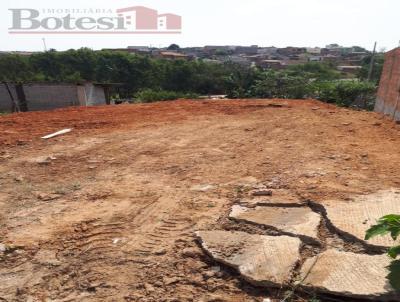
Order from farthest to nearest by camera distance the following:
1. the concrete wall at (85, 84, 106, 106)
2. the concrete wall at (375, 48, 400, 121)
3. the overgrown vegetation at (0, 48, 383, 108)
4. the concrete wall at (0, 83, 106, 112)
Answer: the overgrown vegetation at (0, 48, 383, 108)
the concrete wall at (85, 84, 106, 106)
the concrete wall at (0, 83, 106, 112)
the concrete wall at (375, 48, 400, 121)

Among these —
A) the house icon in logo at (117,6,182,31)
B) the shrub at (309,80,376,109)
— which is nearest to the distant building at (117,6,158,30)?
the house icon in logo at (117,6,182,31)


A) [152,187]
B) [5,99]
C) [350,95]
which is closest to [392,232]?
[152,187]

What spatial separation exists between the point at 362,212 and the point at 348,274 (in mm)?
913

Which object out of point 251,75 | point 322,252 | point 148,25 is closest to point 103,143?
point 322,252

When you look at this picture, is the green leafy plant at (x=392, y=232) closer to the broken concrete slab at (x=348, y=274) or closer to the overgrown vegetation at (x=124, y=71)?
the broken concrete slab at (x=348, y=274)

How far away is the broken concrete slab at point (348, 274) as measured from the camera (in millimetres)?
1979

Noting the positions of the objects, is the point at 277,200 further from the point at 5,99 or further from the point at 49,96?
the point at 5,99

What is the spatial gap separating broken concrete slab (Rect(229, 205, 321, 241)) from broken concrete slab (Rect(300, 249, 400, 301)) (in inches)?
11.6

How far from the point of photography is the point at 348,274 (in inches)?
83.6

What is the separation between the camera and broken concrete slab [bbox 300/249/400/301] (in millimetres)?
1979

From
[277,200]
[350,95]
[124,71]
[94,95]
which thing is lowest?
[124,71]

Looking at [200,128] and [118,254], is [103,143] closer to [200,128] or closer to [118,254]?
[200,128]

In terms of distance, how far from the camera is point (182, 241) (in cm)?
266

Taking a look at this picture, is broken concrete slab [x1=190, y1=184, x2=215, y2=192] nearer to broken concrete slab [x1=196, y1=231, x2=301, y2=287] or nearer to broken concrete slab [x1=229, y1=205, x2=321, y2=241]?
broken concrete slab [x1=229, y1=205, x2=321, y2=241]
